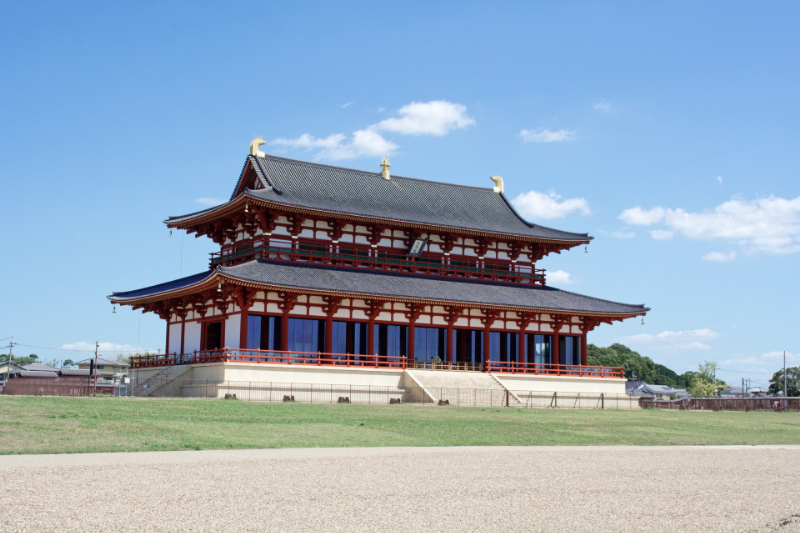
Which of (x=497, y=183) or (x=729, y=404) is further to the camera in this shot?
(x=497, y=183)

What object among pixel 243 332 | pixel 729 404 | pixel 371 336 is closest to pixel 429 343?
pixel 371 336

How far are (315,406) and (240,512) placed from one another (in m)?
24.2

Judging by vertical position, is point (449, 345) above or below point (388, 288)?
below

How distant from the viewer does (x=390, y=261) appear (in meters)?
52.2

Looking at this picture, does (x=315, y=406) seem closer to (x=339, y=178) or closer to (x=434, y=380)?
(x=434, y=380)

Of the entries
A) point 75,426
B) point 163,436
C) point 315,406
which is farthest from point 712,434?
point 75,426

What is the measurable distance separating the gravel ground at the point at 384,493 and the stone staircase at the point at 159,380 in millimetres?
26060

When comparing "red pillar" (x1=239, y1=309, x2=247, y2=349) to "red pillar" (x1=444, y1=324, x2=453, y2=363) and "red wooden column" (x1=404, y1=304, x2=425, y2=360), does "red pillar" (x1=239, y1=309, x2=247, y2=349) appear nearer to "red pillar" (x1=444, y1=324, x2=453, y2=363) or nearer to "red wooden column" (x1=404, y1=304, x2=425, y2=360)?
"red wooden column" (x1=404, y1=304, x2=425, y2=360)

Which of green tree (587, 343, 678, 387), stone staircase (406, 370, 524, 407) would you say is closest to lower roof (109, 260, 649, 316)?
stone staircase (406, 370, 524, 407)

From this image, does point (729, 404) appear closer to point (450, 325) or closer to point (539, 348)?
point (539, 348)

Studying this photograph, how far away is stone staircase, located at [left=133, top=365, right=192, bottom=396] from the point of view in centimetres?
4362

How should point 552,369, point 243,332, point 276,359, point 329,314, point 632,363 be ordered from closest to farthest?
point 276,359
point 243,332
point 329,314
point 552,369
point 632,363

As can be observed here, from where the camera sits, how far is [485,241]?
55.8 meters

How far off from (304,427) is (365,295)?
1981 centimetres
